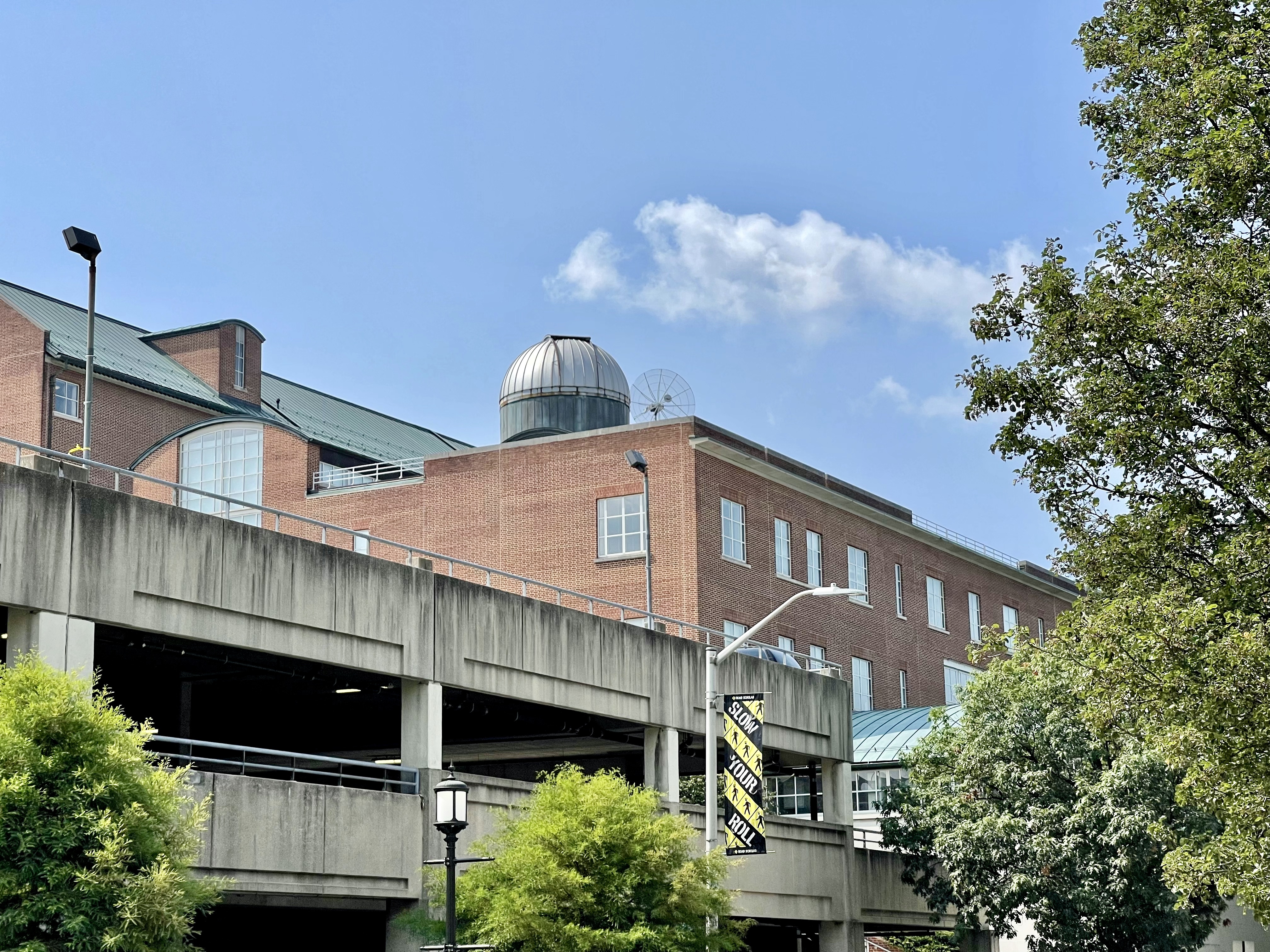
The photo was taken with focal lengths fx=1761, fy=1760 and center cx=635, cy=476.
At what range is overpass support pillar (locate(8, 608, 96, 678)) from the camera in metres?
22.4

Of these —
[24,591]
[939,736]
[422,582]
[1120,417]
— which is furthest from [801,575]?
[24,591]

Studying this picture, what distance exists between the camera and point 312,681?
33.7 metres

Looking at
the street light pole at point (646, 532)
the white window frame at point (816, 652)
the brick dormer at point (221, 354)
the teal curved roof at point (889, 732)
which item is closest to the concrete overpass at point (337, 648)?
the street light pole at point (646, 532)

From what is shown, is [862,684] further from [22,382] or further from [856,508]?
[22,382]

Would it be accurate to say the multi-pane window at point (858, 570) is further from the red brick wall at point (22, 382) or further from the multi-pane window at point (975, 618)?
the red brick wall at point (22, 382)

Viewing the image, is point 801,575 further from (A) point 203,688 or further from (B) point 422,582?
(B) point 422,582

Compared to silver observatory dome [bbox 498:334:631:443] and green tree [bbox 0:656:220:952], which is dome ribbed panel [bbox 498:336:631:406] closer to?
silver observatory dome [bbox 498:334:631:443]

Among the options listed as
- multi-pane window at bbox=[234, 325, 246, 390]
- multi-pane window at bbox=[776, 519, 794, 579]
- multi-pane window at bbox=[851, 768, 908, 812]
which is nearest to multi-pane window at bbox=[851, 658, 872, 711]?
multi-pane window at bbox=[776, 519, 794, 579]

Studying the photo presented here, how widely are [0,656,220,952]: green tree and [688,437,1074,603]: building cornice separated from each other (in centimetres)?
3362

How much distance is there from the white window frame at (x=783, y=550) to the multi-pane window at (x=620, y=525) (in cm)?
483

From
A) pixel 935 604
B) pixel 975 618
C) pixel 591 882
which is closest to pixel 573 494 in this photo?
pixel 935 604

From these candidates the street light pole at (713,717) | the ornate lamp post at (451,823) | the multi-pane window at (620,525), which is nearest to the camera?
the ornate lamp post at (451,823)

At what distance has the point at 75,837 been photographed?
17609mm

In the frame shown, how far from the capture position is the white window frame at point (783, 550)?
177 feet
